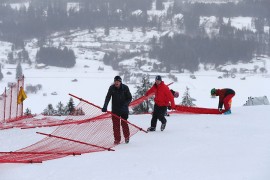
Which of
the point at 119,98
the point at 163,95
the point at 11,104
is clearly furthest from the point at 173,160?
the point at 11,104

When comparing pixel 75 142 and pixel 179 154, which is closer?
pixel 179 154

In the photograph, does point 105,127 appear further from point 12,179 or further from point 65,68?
point 65,68

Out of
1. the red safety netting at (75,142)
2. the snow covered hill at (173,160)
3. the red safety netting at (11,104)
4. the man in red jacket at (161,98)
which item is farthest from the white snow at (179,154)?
the red safety netting at (11,104)

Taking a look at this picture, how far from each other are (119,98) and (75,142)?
1.34 m

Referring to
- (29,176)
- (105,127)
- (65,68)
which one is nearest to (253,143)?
(105,127)

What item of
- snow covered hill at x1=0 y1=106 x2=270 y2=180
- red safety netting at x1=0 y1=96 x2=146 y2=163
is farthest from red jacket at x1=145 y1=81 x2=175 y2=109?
red safety netting at x1=0 y1=96 x2=146 y2=163

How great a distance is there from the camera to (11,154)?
27.9 feet

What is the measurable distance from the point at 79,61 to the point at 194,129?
163m

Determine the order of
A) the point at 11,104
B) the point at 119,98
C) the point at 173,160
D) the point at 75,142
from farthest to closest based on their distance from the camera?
the point at 11,104 < the point at 75,142 < the point at 119,98 < the point at 173,160

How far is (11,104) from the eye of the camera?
17.5 meters

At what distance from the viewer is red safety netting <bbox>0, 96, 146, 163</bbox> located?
8.17m

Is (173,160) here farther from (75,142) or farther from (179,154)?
(75,142)

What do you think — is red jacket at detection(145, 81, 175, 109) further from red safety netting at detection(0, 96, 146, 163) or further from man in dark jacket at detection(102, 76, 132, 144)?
man in dark jacket at detection(102, 76, 132, 144)

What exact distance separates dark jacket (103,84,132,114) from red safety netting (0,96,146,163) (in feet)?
0.75
